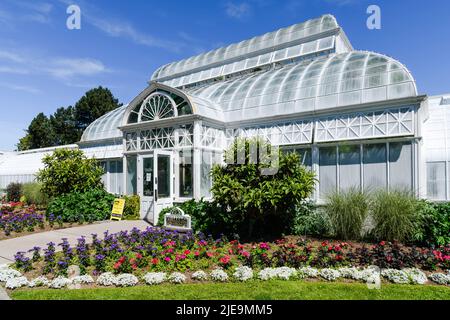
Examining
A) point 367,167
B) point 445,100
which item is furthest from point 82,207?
point 445,100

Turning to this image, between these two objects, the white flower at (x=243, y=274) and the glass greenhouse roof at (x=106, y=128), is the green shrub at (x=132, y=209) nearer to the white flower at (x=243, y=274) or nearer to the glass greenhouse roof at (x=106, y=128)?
the glass greenhouse roof at (x=106, y=128)

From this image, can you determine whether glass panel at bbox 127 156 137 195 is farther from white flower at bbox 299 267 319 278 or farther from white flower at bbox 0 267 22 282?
white flower at bbox 299 267 319 278

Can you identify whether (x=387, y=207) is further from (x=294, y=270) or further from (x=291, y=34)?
(x=291, y=34)

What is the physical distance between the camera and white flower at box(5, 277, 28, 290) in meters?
5.39

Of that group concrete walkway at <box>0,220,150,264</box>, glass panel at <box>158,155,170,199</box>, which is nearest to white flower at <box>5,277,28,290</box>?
concrete walkway at <box>0,220,150,264</box>

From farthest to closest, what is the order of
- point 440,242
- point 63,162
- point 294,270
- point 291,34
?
point 291,34 < point 63,162 < point 440,242 < point 294,270

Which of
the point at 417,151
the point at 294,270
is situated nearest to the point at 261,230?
the point at 294,270

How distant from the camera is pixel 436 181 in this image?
10.3 meters

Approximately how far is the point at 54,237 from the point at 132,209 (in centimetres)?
385

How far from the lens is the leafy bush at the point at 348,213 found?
815 centimetres

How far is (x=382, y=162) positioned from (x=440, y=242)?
3.50 meters

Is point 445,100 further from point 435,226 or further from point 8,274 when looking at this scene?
point 8,274

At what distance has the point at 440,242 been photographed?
24.1 feet

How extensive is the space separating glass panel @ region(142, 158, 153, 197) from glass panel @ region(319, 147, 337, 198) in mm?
7044
